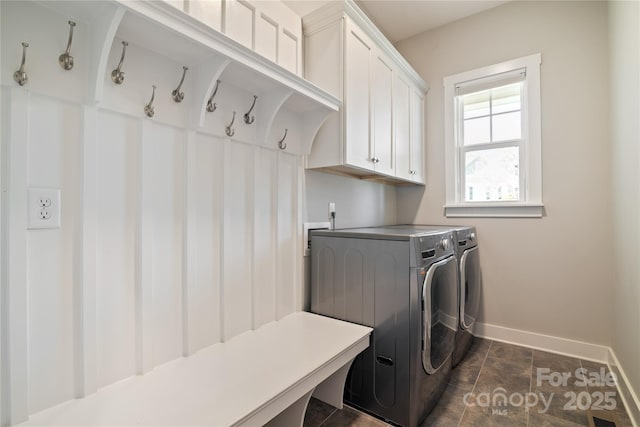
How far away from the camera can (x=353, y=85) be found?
1.80 metres

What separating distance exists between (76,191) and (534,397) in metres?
2.50

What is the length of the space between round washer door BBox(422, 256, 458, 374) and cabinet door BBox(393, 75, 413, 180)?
0.90 m

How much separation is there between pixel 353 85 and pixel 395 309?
1.31 m

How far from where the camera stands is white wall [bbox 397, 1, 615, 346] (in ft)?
7.25

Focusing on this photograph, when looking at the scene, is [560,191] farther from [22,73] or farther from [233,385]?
[22,73]

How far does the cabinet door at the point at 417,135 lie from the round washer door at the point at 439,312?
1082 mm

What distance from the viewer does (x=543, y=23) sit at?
2.41 meters

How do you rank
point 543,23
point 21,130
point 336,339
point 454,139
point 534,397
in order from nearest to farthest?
point 21,130 < point 336,339 < point 534,397 < point 543,23 < point 454,139

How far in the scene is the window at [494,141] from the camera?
2459mm

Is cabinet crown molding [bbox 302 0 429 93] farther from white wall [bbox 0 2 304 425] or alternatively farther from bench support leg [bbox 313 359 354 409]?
bench support leg [bbox 313 359 354 409]

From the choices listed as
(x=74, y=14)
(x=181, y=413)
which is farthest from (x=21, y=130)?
(x=181, y=413)

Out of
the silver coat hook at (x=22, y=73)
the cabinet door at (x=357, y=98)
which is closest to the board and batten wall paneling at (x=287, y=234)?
the cabinet door at (x=357, y=98)

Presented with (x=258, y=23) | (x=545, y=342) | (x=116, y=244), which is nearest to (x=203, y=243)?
(x=116, y=244)

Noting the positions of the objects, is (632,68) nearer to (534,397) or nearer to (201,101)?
(534,397)
